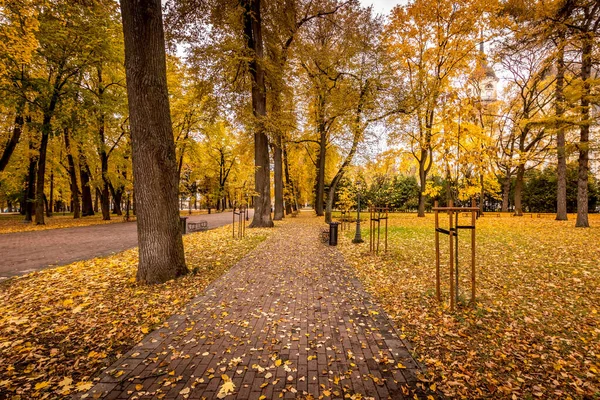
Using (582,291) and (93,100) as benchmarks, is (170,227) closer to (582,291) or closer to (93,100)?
(582,291)

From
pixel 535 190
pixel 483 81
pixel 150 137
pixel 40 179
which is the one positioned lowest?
pixel 535 190

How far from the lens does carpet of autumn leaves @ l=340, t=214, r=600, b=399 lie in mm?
2709

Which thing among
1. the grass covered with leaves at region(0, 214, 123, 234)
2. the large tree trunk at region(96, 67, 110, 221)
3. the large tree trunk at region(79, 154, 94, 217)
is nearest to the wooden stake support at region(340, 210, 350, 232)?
the grass covered with leaves at region(0, 214, 123, 234)

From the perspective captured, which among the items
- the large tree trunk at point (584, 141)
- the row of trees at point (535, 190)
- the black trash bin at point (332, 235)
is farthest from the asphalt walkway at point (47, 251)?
the large tree trunk at point (584, 141)

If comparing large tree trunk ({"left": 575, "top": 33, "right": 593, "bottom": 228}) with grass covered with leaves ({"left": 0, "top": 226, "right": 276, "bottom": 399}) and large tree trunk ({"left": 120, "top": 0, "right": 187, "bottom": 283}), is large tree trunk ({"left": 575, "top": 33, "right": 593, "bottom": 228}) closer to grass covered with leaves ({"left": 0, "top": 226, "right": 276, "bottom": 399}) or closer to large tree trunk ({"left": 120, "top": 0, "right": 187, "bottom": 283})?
large tree trunk ({"left": 120, "top": 0, "right": 187, "bottom": 283})

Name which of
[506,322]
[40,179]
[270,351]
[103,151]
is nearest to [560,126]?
[506,322]

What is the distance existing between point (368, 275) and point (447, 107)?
575 inches

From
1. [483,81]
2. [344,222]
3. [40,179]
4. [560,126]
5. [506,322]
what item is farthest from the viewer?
[483,81]

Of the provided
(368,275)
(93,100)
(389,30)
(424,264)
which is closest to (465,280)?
(424,264)

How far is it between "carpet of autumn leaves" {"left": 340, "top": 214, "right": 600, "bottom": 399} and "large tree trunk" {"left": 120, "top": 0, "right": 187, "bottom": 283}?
4.49 meters

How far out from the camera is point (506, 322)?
396 cm

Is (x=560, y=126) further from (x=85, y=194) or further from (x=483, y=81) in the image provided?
(x=85, y=194)

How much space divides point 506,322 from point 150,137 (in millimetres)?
6932

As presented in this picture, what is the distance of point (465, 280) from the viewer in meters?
5.92
